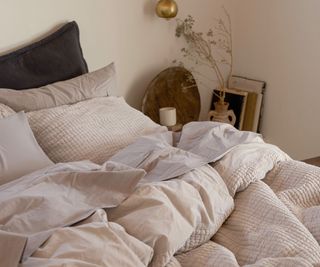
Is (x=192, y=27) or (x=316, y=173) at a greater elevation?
(x=192, y=27)

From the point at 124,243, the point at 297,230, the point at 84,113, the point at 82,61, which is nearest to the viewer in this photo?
the point at 124,243

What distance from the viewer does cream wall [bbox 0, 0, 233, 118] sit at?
209 centimetres

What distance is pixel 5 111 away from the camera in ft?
5.62

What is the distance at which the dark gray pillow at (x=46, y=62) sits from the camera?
6.41 feet

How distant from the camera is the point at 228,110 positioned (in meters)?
3.03

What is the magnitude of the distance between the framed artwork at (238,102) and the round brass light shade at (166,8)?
0.79 meters

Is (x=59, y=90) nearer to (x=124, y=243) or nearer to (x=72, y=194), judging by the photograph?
(x=72, y=194)

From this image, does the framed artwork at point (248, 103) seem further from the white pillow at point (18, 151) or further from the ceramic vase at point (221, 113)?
the white pillow at point (18, 151)

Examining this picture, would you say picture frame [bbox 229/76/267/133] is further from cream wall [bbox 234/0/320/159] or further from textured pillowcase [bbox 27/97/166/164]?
textured pillowcase [bbox 27/97/166/164]

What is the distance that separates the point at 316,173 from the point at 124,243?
805mm

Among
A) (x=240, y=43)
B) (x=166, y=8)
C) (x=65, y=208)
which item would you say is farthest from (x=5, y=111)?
(x=240, y=43)

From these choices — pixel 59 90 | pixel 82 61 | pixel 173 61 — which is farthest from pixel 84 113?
pixel 173 61

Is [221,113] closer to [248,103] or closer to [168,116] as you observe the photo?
[248,103]

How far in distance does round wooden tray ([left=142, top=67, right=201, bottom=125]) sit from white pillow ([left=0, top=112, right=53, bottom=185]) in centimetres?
112
